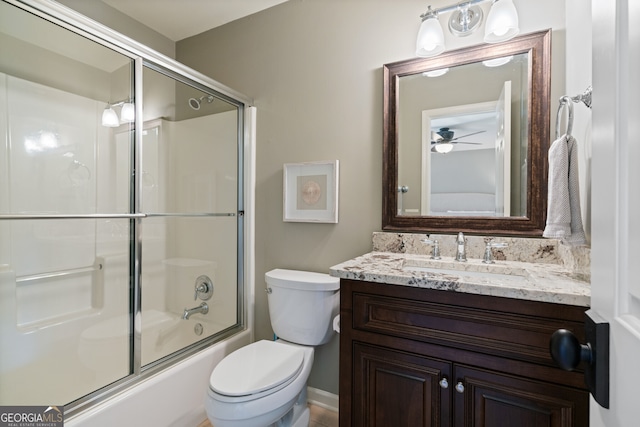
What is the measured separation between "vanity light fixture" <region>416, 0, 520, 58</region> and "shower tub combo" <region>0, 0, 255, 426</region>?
1179 millimetres

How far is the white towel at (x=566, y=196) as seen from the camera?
1.05 m

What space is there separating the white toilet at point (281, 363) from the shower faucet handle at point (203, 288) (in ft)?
2.00

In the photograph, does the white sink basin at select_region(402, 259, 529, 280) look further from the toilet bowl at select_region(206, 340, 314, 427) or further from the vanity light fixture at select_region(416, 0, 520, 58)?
the vanity light fixture at select_region(416, 0, 520, 58)

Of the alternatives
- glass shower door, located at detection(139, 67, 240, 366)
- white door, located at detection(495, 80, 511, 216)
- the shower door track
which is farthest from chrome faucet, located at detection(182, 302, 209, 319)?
white door, located at detection(495, 80, 511, 216)

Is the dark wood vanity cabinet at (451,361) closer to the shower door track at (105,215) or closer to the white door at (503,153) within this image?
the white door at (503,153)

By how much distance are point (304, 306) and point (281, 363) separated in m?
0.29

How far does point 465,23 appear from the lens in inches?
56.1

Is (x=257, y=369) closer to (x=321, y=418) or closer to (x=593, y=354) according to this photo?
(x=321, y=418)

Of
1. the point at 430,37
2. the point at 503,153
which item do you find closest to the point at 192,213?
the point at 430,37

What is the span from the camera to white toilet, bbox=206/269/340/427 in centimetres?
120

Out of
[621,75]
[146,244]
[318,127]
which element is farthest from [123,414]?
[621,75]

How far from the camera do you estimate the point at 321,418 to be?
174cm

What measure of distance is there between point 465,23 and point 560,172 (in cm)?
83

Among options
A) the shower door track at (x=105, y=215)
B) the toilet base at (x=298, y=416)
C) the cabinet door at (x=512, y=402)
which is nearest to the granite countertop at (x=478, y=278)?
the cabinet door at (x=512, y=402)
